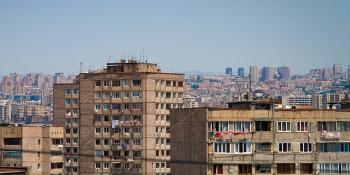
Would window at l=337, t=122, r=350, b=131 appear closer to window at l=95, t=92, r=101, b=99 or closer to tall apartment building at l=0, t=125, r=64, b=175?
tall apartment building at l=0, t=125, r=64, b=175

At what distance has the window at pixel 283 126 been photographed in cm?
6869

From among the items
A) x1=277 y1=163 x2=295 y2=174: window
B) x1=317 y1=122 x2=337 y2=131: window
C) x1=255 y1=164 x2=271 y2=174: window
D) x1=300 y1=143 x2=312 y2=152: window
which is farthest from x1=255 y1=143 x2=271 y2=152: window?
x1=317 y1=122 x2=337 y2=131: window

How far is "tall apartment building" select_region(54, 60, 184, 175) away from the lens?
125625mm

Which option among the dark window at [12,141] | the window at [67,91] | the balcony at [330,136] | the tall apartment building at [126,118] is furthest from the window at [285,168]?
the window at [67,91]

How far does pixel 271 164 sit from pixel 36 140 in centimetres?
6115

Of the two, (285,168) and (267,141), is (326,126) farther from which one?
(267,141)

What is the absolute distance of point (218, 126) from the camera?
224 ft

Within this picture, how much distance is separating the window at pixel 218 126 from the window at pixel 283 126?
3155mm

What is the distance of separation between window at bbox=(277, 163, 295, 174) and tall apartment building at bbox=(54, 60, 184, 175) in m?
54.8

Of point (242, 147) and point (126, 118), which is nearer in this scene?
point (242, 147)

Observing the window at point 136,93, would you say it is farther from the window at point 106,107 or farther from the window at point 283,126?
the window at point 283,126

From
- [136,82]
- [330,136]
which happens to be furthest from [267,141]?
[136,82]

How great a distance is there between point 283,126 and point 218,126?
3.89m

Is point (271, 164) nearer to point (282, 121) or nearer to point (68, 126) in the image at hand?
point (282, 121)
